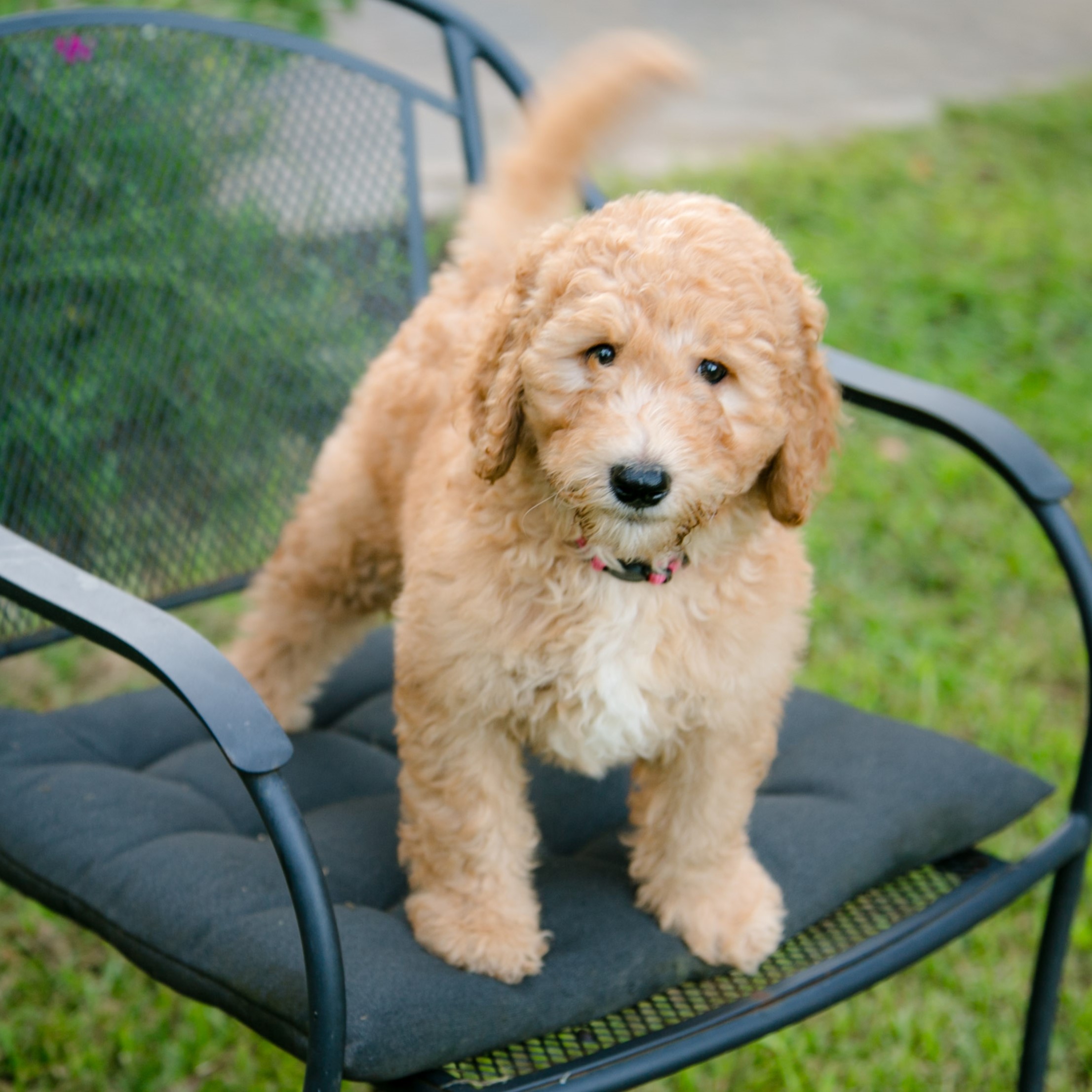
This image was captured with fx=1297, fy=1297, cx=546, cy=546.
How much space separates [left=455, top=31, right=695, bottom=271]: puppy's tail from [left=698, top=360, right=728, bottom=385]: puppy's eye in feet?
1.62

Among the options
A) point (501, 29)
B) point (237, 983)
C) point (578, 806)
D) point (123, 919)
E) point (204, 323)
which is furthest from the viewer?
point (501, 29)

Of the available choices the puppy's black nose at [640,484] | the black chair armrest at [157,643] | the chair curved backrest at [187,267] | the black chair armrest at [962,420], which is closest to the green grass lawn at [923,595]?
the black chair armrest at [962,420]

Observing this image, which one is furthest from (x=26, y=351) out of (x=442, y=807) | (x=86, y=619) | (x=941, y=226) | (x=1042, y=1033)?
(x=941, y=226)

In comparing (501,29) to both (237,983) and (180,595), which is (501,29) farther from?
(237,983)

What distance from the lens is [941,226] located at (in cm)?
570

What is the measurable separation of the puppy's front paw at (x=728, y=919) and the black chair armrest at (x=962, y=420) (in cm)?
79

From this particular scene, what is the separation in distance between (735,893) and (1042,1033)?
0.71 m

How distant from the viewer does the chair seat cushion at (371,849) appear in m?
1.66

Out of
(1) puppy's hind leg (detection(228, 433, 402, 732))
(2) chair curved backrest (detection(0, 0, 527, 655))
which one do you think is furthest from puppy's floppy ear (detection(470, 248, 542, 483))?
(2) chair curved backrest (detection(0, 0, 527, 655))

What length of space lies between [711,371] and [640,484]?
0.61ft

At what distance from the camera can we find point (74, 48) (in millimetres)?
2336

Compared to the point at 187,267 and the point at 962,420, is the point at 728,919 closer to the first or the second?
the point at 962,420

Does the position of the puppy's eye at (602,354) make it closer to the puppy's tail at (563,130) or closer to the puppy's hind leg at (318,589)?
the puppy's tail at (563,130)

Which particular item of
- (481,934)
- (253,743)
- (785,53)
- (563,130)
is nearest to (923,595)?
(563,130)
